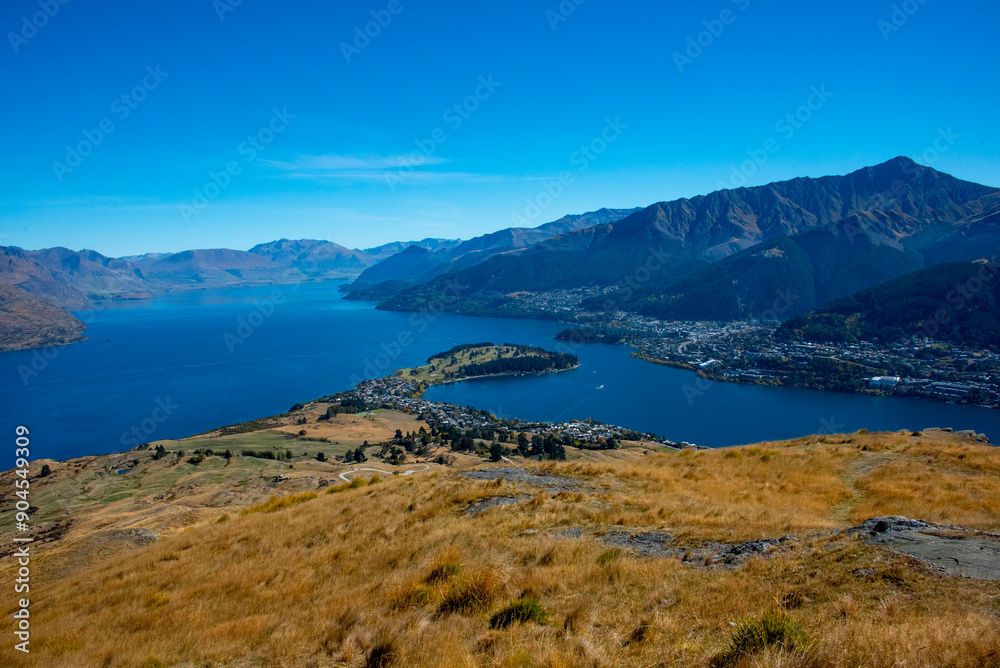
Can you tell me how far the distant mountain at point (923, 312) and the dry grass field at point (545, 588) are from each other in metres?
163

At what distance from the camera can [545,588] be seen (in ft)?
24.3

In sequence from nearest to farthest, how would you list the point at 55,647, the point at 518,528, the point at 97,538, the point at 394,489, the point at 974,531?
the point at 55,647, the point at 974,531, the point at 518,528, the point at 394,489, the point at 97,538

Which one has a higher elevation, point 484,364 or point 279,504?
point 279,504

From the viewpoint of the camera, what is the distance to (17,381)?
5782 inches

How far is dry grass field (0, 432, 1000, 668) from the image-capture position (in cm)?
523

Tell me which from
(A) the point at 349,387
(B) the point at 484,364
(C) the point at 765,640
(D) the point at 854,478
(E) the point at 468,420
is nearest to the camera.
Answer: (C) the point at 765,640

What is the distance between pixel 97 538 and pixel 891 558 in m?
23.0

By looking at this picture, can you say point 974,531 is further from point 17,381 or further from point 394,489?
point 17,381

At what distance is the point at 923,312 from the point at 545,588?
190 meters

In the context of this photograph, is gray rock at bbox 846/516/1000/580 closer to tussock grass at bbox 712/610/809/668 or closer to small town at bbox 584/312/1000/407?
tussock grass at bbox 712/610/809/668

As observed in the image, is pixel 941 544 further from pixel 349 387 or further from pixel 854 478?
pixel 349 387

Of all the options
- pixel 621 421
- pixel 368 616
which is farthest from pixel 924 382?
pixel 368 616

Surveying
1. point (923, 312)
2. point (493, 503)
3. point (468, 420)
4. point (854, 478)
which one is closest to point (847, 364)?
point (923, 312)

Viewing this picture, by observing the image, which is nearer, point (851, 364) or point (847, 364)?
point (851, 364)
